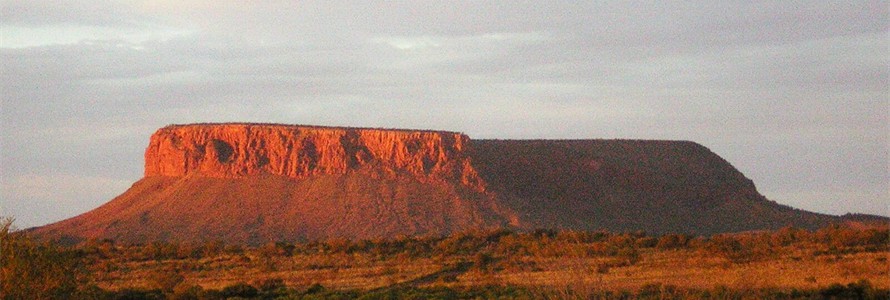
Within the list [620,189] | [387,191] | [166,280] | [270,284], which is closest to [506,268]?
[270,284]

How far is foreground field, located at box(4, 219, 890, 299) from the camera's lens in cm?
3356

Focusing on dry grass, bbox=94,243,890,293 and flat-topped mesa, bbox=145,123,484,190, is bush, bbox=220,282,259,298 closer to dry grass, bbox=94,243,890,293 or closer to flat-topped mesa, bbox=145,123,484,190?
dry grass, bbox=94,243,890,293

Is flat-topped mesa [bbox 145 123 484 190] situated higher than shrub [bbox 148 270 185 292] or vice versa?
flat-topped mesa [bbox 145 123 484 190]

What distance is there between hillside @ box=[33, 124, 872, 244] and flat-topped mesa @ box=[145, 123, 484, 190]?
0.09 metres

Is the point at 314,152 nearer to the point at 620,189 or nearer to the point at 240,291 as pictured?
the point at 620,189

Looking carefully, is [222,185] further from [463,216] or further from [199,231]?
[463,216]

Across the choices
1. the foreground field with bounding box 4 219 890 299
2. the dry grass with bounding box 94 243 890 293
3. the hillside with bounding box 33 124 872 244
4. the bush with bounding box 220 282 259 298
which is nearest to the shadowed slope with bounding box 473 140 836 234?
the hillside with bounding box 33 124 872 244

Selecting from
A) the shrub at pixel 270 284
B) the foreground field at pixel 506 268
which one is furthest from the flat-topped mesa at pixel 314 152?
the shrub at pixel 270 284

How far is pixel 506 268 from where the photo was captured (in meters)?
43.8

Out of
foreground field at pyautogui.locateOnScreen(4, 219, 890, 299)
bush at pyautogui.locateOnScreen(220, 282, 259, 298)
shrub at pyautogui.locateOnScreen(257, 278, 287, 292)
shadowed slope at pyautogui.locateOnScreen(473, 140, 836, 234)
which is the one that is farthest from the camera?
shadowed slope at pyautogui.locateOnScreen(473, 140, 836, 234)

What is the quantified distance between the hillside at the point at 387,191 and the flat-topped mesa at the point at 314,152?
9 centimetres

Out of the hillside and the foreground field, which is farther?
the hillside

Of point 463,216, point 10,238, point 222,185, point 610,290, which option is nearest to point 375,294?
point 610,290

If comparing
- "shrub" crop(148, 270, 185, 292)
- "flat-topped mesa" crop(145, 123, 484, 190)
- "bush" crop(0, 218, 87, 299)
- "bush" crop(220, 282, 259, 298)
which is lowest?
"shrub" crop(148, 270, 185, 292)
